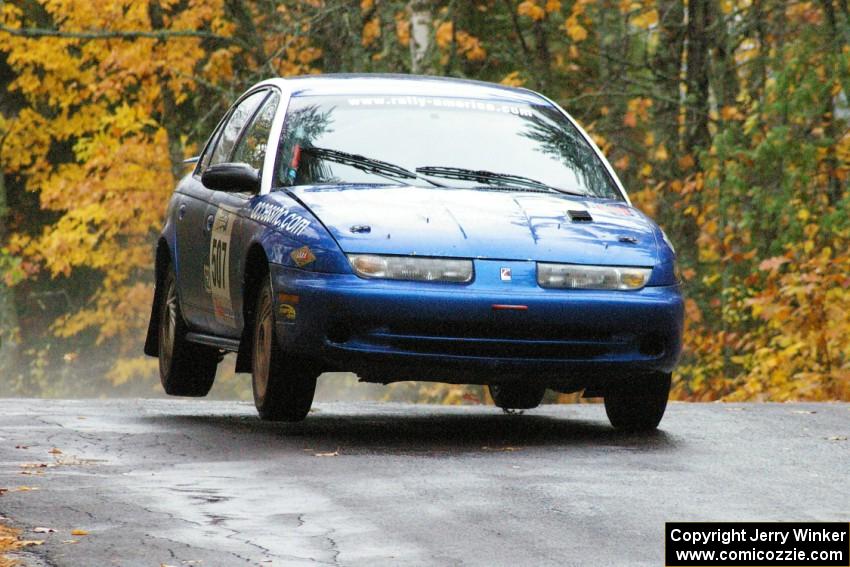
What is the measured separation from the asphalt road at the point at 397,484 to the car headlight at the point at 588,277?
0.77 m

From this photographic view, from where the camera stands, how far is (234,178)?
9.65 m

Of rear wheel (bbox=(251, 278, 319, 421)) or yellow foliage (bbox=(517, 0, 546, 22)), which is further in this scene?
yellow foliage (bbox=(517, 0, 546, 22))

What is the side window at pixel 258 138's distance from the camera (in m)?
10.1

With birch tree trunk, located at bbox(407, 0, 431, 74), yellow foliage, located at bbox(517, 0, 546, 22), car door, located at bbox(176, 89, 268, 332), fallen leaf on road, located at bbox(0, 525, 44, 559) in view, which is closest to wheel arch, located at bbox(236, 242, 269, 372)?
car door, located at bbox(176, 89, 268, 332)

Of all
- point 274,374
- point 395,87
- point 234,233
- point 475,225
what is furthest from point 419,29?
point 475,225

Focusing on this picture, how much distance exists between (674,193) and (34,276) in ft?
50.3

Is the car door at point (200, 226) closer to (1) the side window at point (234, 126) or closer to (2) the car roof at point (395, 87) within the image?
(1) the side window at point (234, 126)

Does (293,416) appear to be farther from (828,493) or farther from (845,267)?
(845,267)

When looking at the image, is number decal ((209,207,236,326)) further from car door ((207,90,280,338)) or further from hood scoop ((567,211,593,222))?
hood scoop ((567,211,593,222))

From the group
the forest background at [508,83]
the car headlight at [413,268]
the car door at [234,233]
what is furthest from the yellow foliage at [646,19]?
the car headlight at [413,268]

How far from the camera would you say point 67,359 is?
120 ft

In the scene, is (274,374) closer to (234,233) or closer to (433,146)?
(234,233)

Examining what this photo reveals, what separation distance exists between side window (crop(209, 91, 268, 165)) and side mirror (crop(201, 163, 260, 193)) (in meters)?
1.18

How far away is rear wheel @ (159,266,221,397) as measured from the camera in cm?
1132
